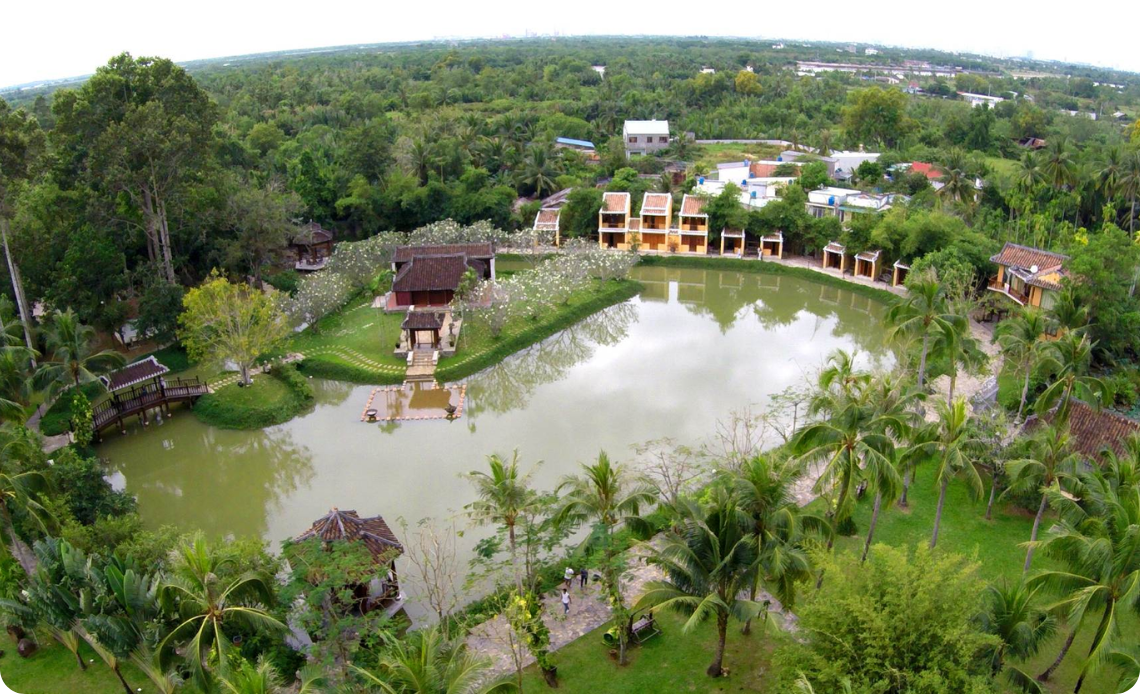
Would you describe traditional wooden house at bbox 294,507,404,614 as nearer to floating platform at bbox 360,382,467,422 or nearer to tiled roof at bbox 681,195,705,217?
floating platform at bbox 360,382,467,422

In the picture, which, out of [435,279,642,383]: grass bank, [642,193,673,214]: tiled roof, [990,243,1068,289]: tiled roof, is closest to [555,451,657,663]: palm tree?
[435,279,642,383]: grass bank

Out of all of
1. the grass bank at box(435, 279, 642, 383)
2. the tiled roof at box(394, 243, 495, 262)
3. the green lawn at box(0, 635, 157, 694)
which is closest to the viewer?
the green lawn at box(0, 635, 157, 694)

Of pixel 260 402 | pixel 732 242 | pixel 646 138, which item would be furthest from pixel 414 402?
pixel 646 138

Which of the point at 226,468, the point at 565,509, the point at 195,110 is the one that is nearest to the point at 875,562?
the point at 565,509

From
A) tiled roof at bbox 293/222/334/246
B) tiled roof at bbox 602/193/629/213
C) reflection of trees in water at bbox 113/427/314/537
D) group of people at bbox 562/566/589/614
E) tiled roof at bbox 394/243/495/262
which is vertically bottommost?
reflection of trees in water at bbox 113/427/314/537

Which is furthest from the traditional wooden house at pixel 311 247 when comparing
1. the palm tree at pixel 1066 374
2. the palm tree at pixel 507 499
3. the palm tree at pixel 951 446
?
the palm tree at pixel 1066 374

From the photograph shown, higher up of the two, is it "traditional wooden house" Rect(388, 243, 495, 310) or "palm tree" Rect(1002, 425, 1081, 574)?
"palm tree" Rect(1002, 425, 1081, 574)

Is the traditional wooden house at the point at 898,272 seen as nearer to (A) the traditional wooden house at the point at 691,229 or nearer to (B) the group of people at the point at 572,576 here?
(A) the traditional wooden house at the point at 691,229

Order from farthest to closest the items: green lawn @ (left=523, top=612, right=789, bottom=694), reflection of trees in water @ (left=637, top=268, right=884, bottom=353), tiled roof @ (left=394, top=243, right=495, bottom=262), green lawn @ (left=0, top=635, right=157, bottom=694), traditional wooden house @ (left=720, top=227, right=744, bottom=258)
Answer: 1. traditional wooden house @ (left=720, top=227, right=744, bottom=258)
2. tiled roof @ (left=394, top=243, right=495, bottom=262)
3. reflection of trees in water @ (left=637, top=268, right=884, bottom=353)
4. green lawn @ (left=0, top=635, right=157, bottom=694)
5. green lawn @ (left=523, top=612, right=789, bottom=694)

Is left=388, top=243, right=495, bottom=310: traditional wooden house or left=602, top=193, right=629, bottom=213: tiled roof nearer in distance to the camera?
left=388, top=243, right=495, bottom=310: traditional wooden house
